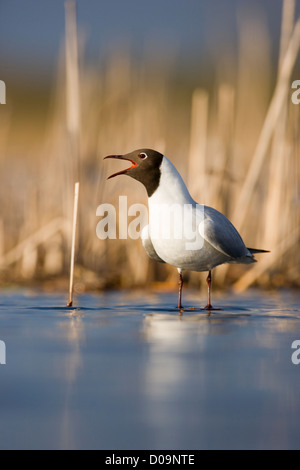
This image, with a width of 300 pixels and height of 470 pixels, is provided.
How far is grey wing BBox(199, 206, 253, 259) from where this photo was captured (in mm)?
5738

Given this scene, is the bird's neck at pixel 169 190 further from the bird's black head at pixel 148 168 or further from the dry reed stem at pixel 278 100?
the dry reed stem at pixel 278 100

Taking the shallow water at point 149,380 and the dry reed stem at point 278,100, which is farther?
the dry reed stem at point 278,100

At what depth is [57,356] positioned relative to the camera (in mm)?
3684

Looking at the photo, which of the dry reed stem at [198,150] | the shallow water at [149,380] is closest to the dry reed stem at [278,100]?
the dry reed stem at [198,150]

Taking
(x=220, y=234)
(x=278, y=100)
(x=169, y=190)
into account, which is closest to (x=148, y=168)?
(x=169, y=190)

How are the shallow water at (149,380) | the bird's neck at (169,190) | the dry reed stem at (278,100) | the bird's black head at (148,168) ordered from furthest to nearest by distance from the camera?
the dry reed stem at (278,100) < the bird's black head at (148,168) < the bird's neck at (169,190) < the shallow water at (149,380)

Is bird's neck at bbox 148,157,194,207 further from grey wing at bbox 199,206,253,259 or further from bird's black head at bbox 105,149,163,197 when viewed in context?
grey wing at bbox 199,206,253,259

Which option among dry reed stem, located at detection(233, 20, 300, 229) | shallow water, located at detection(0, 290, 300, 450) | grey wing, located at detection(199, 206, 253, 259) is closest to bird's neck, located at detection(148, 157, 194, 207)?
grey wing, located at detection(199, 206, 253, 259)

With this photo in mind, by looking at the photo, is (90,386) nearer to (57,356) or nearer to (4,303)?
(57,356)

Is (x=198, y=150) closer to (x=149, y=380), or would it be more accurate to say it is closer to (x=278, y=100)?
(x=278, y=100)

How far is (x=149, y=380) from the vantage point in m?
3.13

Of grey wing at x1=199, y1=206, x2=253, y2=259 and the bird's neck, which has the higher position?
the bird's neck

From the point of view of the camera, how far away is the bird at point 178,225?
18.6ft
